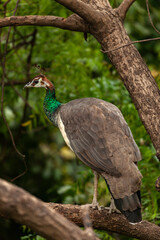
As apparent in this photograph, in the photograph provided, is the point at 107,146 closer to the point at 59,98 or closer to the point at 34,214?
the point at 34,214

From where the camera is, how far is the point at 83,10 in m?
3.06

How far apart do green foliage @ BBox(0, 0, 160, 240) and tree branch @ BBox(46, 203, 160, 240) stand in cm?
87

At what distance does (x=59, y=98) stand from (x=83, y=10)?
1.68 meters

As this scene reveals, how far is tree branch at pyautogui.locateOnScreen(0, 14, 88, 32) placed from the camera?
10.4ft

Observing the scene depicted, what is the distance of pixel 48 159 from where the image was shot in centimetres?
602

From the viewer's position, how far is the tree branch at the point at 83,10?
3.00 m

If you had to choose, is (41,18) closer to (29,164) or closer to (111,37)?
(111,37)

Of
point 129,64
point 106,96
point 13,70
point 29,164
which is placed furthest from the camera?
point 29,164

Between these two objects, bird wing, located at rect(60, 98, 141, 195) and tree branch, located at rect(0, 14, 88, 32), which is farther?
tree branch, located at rect(0, 14, 88, 32)

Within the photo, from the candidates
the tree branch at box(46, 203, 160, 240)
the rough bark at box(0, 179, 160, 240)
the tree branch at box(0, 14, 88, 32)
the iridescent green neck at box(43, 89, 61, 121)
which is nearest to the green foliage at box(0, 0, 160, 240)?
the iridescent green neck at box(43, 89, 61, 121)

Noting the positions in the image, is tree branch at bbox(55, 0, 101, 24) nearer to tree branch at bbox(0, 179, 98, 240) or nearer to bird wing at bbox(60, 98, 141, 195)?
bird wing at bbox(60, 98, 141, 195)

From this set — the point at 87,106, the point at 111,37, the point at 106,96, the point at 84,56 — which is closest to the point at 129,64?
the point at 111,37

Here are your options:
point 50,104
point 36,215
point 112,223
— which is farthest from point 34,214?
point 50,104

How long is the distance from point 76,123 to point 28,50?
9.22 feet
